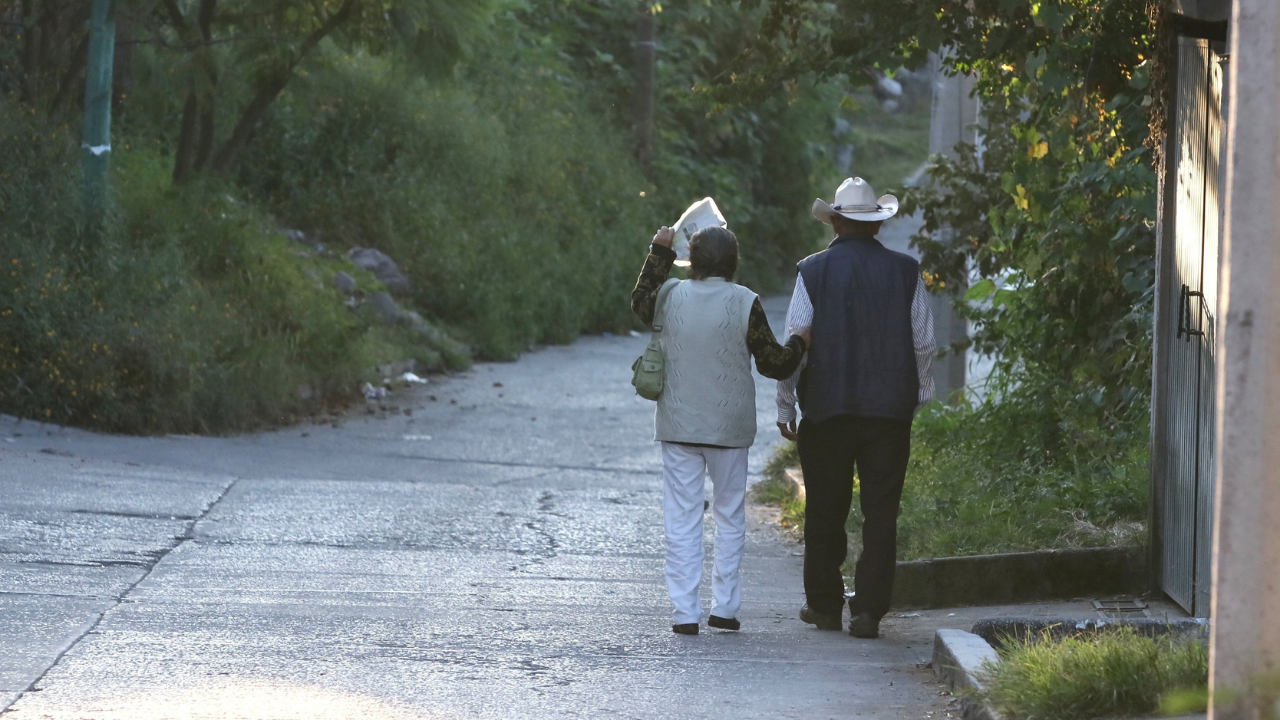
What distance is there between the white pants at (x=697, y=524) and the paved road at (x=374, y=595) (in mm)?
171

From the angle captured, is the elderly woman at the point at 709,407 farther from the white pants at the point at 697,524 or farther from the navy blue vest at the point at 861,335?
the navy blue vest at the point at 861,335

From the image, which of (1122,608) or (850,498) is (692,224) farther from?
(1122,608)

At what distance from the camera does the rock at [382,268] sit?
17.7 metres

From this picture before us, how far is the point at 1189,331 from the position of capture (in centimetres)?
595

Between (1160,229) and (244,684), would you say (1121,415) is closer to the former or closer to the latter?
(1160,229)

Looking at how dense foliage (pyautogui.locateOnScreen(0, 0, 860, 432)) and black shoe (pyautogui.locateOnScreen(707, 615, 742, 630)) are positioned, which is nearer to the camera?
black shoe (pyautogui.locateOnScreen(707, 615, 742, 630))

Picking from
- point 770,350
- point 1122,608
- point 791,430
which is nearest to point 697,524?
point 791,430

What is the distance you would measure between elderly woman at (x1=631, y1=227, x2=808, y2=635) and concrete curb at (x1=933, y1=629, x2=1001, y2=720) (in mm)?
1034

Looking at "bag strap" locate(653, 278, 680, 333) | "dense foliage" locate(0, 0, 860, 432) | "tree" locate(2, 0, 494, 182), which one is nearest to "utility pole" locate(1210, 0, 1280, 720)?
"bag strap" locate(653, 278, 680, 333)

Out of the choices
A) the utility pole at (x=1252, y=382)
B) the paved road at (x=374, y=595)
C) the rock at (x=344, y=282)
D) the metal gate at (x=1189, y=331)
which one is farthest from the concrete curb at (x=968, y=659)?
the rock at (x=344, y=282)

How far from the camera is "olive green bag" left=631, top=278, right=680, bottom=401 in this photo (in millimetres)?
6258

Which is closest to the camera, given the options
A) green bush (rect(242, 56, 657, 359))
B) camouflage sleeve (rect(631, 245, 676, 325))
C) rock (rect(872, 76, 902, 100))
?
camouflage sleeve (rect(631, 245, 676, 325))

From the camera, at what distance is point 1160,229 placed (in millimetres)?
6527

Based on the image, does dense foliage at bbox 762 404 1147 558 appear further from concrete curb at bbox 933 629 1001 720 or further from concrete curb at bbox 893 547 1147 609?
concrete curb at bbox 933 629 1001 720
